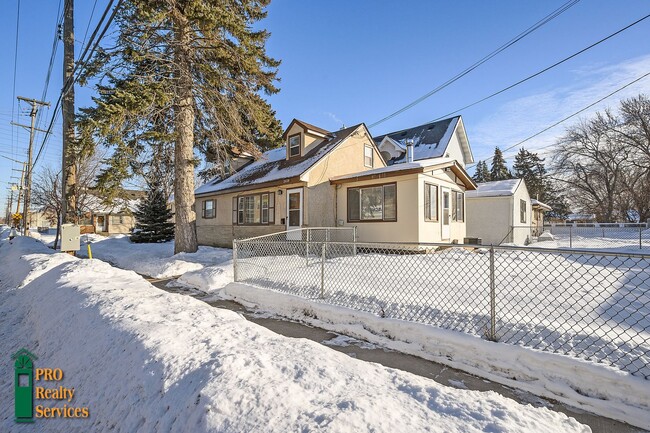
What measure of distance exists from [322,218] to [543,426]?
1094 cm

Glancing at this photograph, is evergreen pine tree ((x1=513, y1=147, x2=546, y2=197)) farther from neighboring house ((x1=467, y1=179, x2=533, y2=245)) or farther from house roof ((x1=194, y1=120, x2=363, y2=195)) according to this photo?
house roof ((x1=194, y1=120, x2=363, y2=195))

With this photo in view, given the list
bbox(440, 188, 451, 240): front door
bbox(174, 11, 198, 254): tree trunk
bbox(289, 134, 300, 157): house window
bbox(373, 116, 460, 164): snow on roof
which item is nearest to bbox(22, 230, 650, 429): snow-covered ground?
bbox(440, 188, 451, 240): front door

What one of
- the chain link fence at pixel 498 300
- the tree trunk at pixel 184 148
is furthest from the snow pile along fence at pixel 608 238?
the tree trunk at pixel 184 148

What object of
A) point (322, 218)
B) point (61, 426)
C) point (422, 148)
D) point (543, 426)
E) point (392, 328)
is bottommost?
point (61, 426)

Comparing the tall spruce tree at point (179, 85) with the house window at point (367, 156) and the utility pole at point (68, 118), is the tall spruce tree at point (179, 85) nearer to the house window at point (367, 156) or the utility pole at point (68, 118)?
the utility pole at point (68, 118)

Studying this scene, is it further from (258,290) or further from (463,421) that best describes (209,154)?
(463,421)

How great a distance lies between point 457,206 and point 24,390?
13.8 metres

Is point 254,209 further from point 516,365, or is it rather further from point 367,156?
point 516,365

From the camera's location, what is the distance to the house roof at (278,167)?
12639 millimetres

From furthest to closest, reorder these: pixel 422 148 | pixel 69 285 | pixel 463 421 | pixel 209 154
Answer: pixel 422 148 → pixel 209 154 → pixel 69 285 → pixel 463 421

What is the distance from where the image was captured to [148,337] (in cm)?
279

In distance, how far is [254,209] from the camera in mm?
14680

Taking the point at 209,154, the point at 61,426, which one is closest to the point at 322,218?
the point at 209,154

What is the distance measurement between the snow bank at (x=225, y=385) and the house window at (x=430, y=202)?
8.58 m
